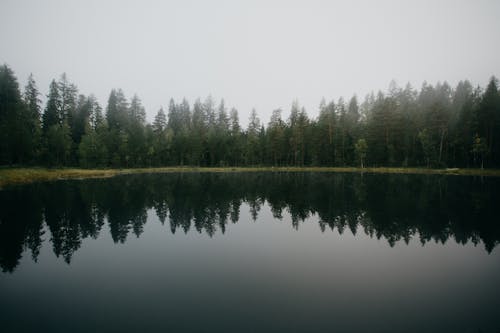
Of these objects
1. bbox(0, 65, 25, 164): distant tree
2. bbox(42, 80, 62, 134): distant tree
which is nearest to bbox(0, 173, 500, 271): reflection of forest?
bbox(0, 65, 25, 164): distant tree

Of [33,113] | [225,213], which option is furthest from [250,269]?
[33,113]

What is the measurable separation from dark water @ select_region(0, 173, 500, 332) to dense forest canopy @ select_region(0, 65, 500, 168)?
52.7 metres

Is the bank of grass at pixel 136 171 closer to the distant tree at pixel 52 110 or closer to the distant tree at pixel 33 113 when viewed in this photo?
the distant tree at pixel 33 113

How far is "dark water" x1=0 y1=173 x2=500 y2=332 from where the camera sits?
9062 mm

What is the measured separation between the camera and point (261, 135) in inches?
3861

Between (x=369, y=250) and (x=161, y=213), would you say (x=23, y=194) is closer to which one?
(x=161, y=213)

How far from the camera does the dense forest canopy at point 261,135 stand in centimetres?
6575

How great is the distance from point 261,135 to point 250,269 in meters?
86.6

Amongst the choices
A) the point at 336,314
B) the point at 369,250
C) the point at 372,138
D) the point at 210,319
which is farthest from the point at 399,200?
the point at 372,138

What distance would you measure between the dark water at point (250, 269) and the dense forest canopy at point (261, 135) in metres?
52.7

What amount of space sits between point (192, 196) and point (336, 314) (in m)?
27.9

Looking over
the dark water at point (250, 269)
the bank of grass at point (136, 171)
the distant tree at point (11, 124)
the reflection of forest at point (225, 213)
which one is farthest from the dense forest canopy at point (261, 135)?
the dark water at point (250, 269)

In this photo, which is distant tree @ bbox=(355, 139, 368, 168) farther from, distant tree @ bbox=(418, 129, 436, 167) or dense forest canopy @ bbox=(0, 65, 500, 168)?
distant tree @ bbox=(418, 129, 436, 167)

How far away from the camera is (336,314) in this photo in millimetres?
9328
